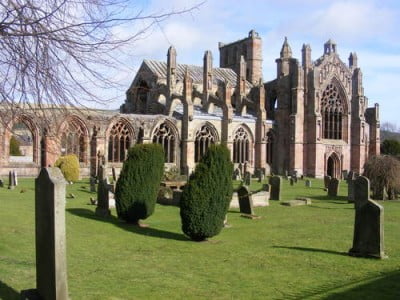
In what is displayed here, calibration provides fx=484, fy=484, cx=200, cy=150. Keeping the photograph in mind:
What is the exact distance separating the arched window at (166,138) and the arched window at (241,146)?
6068mm

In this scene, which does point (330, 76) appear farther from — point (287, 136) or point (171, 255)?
point (171, 255)

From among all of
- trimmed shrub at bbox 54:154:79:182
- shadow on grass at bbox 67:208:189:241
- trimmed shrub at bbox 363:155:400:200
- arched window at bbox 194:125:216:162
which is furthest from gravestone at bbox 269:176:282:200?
arched window at bbox 194:125:216:162

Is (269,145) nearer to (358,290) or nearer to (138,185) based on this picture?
(138,185)

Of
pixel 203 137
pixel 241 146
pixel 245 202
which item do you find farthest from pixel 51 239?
pixel 241 146

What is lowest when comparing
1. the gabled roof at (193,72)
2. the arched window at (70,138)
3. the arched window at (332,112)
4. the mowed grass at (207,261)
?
the mowed grass at (207,261)

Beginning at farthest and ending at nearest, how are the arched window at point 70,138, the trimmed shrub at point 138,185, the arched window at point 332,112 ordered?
the arched window at point 332,112, the trimmed shrub at point 138,185, the arched window at point 70,138

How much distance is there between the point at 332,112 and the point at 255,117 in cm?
809

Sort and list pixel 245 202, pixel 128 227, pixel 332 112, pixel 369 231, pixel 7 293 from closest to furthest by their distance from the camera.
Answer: pixel 7 293, pixel 369 231, pixel 128 227, pixel 245 202, pixel 332 112

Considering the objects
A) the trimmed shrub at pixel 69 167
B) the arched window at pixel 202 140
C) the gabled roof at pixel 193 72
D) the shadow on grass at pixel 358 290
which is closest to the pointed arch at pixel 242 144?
the arched window at pixel 202 140

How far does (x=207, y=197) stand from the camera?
11.2 m

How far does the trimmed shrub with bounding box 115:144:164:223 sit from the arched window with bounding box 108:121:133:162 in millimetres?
21885

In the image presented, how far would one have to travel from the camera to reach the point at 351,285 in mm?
7508

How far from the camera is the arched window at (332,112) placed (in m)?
45.1

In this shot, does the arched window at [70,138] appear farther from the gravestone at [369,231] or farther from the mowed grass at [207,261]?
the gravestone at [369,231]
